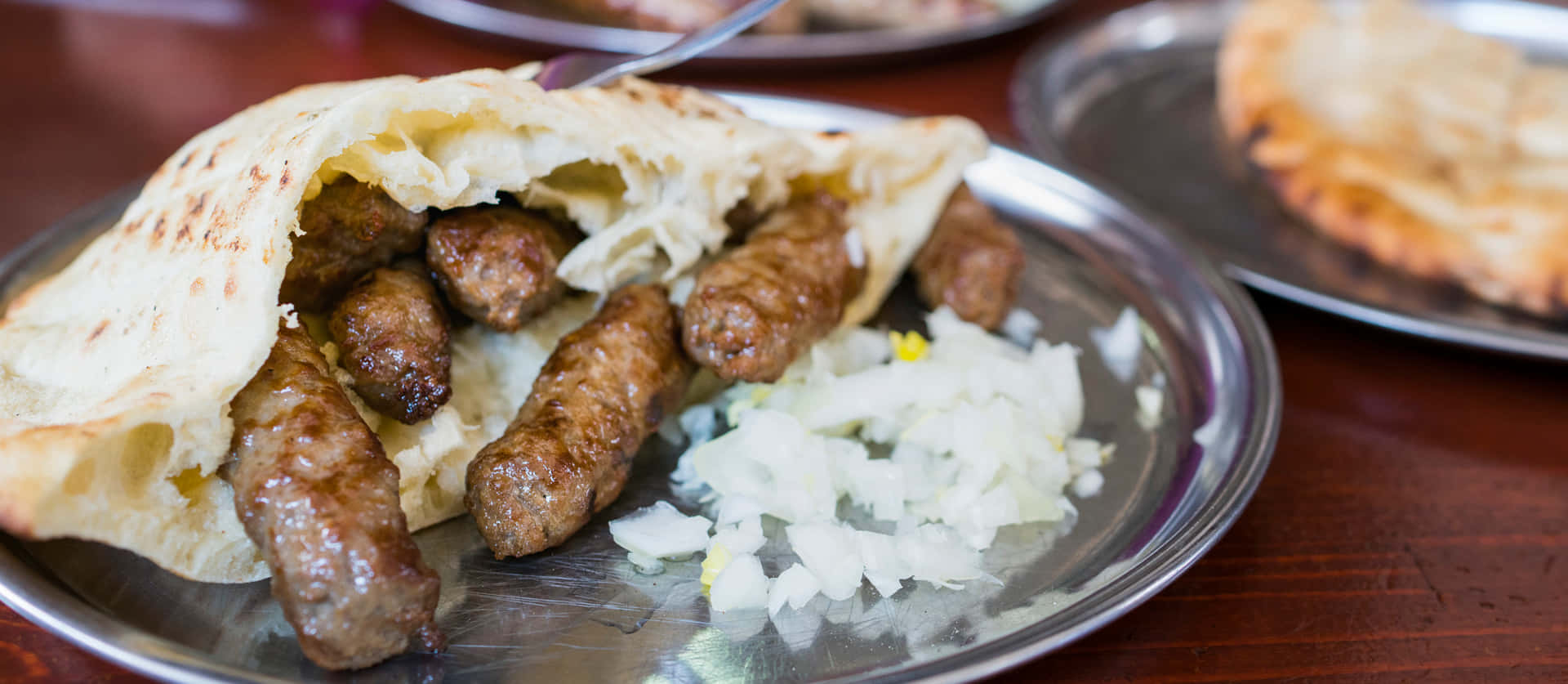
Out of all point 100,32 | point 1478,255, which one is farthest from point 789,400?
point 100,32

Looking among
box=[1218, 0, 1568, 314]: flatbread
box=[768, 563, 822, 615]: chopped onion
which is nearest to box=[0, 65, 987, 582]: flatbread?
box=[768, 563, 822, 615]: chopped onion

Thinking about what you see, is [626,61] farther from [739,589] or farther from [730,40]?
[730,40]

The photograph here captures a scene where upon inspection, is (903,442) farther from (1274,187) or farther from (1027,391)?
(1274,187)

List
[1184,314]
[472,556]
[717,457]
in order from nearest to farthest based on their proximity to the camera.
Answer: [472,556] < [717,457] < [1184,314]

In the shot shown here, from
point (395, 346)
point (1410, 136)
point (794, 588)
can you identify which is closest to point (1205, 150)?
point (1410, 136)

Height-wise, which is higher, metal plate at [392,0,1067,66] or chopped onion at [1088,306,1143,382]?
metal plate at [392,0,1067,66]

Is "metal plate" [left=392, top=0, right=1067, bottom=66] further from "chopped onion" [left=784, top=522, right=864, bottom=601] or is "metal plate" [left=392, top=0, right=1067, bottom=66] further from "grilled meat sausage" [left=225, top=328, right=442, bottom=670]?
"grilled meat sausage" [left=225, top=328, right=442, bottom=670]
